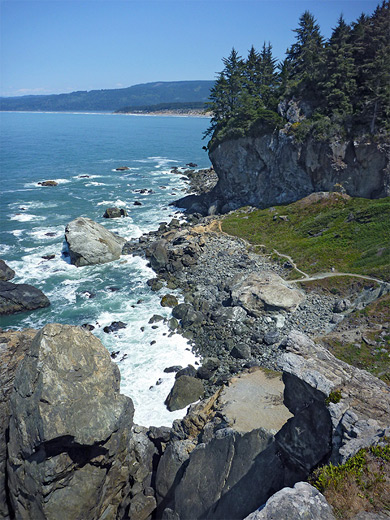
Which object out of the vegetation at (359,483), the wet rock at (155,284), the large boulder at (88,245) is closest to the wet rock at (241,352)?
the wet rock at (155,284)

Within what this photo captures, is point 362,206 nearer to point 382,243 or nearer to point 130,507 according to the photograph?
point 382,243

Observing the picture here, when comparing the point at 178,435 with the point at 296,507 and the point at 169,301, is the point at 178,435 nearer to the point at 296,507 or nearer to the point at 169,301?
the point at 296,507

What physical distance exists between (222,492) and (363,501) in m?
6.86

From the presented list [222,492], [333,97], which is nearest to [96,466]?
[222,492]

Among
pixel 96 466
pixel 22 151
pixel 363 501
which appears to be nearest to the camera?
pixel 363 501

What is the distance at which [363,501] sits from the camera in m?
9.40

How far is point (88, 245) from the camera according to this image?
49344mm

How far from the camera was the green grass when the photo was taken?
38.8 m

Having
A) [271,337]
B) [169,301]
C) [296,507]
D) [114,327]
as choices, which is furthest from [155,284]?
[296,507]

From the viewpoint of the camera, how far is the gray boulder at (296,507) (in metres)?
9.02

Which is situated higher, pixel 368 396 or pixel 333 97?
pixel 333 97

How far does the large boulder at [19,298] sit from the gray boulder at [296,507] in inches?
1393

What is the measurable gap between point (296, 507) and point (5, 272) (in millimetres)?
44471

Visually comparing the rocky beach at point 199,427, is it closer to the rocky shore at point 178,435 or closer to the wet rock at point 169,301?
the rocky shore at point 178,435
